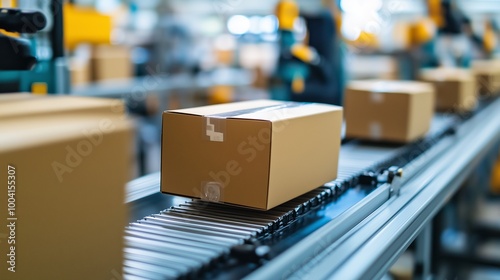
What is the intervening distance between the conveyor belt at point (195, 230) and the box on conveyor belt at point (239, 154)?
5cm

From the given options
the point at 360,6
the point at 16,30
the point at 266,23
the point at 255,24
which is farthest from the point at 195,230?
the point at 255,24

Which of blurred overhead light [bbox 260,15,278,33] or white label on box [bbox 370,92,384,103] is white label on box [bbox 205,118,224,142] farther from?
blurred overhead light [bbox 260,15,278,33]

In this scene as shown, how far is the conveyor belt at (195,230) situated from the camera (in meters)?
1.10

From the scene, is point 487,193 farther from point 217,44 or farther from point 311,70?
point 217,44

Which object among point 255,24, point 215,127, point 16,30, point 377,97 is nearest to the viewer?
point 16,30

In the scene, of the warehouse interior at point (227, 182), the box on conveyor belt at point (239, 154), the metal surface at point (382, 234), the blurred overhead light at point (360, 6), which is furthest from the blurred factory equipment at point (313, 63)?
the box on conveyor belt at point (239, 154)

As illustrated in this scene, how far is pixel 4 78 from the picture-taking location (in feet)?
7.52

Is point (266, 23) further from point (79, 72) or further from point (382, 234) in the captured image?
point (382, 234)

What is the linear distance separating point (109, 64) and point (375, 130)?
12.0 ft

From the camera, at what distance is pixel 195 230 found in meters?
1.30

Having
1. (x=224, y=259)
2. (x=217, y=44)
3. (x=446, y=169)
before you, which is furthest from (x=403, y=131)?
(x=217, y=44)

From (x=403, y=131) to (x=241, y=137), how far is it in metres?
1.31

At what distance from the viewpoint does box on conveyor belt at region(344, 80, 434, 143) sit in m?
2.38

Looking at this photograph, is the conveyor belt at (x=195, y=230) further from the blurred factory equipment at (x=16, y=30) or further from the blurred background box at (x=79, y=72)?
the blurred background box at (x=79, y=72)
